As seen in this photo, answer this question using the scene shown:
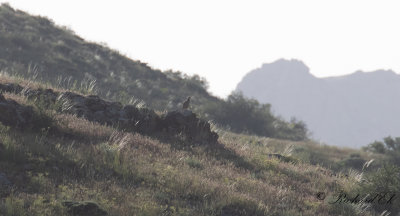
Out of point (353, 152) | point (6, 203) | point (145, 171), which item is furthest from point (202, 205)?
point (353, 152)

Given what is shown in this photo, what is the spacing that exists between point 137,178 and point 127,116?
4404 mm

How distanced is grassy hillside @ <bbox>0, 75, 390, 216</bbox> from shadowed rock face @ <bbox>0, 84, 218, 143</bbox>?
82cm

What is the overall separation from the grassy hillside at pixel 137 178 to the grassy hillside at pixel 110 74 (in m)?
12.9

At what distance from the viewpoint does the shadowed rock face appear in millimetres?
10984

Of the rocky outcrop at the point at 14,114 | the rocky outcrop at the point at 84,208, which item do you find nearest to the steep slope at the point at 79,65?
the rocky outcrop at the point at 14,114

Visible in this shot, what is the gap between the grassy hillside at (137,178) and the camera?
20.7 ft

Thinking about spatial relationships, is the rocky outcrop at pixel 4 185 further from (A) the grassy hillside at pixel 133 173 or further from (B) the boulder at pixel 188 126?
(B) the boulder at pixel 188 126

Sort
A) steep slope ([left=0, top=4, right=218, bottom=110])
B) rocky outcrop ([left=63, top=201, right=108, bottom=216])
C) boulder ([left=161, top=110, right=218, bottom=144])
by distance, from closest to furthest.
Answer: rocky outcrop ([left=63, top=201, right=108, bottom=216]) → boulder ([left=161, top=110, right=218, bottom=144]) → steep slope ([left=0, top=4, right=218, bottom=110])

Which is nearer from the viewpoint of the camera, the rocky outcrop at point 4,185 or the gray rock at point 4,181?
the rocky outcrop at point 4,185

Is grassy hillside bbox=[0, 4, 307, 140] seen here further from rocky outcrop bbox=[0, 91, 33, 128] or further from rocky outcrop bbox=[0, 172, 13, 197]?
rocky outcrop bbox=[0, 172, 13, 197]

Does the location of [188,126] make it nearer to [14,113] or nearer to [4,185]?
[14,113]

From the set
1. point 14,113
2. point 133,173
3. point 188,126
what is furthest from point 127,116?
point 133,173

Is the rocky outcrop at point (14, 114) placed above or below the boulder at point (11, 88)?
below

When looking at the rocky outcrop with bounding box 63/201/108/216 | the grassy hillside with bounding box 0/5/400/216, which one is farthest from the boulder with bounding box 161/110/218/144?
the rocky outcrop with bounding box 63/201/108/216
